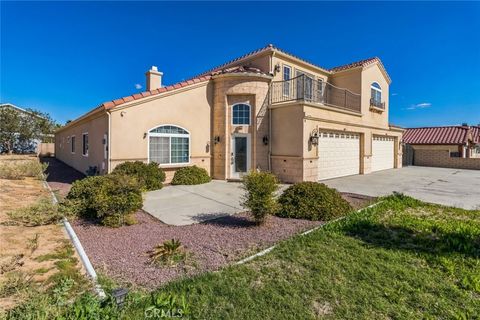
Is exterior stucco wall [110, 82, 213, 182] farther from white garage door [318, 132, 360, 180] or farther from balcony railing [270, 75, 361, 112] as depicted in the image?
white garage door [318, 132, 360, 180]

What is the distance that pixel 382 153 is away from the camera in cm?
2008

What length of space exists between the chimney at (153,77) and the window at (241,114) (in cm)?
544

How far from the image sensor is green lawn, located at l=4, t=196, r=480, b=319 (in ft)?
10.1

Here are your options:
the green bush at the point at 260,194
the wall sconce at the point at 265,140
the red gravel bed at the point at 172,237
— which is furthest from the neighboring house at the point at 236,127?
the green bush at the point at 260,194

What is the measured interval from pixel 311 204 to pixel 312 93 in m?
11.4

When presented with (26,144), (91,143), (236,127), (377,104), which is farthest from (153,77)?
(26,144)

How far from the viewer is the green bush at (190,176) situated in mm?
12242

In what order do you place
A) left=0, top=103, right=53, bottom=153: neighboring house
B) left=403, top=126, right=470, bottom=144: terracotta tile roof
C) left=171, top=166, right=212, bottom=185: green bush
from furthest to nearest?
1. left=0, top=103, right=53, bottom=153: neighboring house
2. left=403, top=126, right=470, bottom=144: terracotta tile roof
3. left=171, top=166, right=212, bottom=185: green bush

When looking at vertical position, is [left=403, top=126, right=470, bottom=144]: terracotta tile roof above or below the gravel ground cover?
above

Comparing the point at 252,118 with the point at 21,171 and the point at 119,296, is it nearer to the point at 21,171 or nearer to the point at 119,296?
the point at 119,296

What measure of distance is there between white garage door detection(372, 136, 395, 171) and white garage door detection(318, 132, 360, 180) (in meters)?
3.02

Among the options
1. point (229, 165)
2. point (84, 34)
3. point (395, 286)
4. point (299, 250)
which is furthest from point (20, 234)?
point (84, 34)

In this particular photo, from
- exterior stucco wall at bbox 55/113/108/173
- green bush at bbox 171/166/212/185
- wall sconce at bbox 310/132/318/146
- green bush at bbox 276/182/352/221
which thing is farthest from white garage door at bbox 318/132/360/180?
exterior stucco wall at bbox 55/113/108/173

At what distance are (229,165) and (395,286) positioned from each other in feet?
34.8
